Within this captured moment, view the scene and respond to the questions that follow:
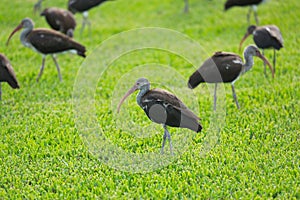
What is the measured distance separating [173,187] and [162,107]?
42.6 inches

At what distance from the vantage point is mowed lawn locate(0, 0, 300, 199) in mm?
5719

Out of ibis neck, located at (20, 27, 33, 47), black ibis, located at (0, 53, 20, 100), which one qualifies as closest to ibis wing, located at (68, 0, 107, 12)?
ibis neck, located at (20, 27, 33, 47)

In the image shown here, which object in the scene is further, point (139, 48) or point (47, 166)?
point (139, 48)

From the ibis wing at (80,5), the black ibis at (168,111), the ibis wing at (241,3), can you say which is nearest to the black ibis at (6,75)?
the black ibis at (168,111)

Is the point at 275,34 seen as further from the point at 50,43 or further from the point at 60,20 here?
the point at 60,20

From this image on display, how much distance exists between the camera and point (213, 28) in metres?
12.6

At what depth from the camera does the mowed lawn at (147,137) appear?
5.72 meters

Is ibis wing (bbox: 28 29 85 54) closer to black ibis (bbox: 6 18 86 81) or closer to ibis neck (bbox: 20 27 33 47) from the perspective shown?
black ibis (bbox: 6 18 86 81)

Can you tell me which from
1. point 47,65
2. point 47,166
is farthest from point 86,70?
point 47,166

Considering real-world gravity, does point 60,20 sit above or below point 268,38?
above

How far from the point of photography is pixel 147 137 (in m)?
7.17

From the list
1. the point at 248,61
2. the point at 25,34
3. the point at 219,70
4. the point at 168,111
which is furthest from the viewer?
the point at 25,34

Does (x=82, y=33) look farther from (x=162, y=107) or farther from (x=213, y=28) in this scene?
(x=162, y=107)

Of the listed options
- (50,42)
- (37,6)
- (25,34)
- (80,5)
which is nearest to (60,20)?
(80,5)
